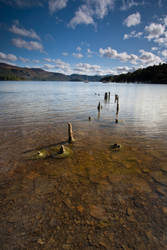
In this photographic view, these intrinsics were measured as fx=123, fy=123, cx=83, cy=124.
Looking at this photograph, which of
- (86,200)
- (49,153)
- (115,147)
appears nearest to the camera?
(86,200)

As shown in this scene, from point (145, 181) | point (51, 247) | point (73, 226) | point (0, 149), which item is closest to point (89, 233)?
point (73, 226)

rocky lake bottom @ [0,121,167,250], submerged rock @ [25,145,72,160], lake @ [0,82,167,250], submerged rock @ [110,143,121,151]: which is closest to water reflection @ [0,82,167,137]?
submerged rock @ [110,143,121,151]

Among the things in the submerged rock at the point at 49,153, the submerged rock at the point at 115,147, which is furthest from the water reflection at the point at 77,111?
the submerged rock at the point at 49,153

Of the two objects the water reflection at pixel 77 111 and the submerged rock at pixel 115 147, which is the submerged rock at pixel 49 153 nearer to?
the submerged rock at pixel 115 147

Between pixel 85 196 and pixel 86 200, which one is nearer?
pixel 86 200

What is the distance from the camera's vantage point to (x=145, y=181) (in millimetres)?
7918

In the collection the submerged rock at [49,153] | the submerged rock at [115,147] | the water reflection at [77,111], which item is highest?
the water reflection at [77,111]

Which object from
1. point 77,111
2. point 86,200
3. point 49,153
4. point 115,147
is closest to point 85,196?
point 86,200

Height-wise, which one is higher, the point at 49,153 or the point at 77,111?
the point at 77,111

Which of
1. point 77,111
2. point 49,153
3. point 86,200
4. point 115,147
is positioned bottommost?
point 86,200

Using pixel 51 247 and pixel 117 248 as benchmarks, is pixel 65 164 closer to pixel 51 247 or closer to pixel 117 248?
pixel 51 247

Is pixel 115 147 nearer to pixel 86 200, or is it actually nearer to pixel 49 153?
pixel 49 153

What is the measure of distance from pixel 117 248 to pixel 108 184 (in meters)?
3.23

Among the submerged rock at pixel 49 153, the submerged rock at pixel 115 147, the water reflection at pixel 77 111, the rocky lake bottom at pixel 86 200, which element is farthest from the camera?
the water reflection at pixel 77 111
